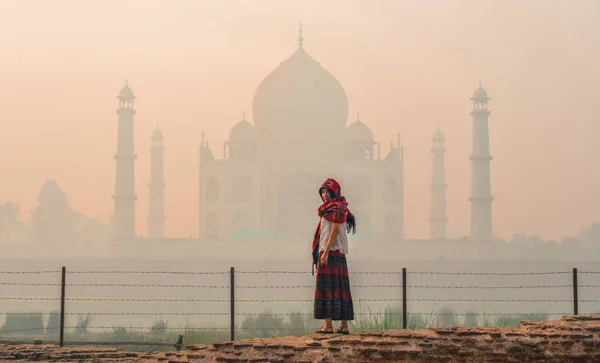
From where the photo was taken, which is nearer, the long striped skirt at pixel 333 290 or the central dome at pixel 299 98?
the long striped skirt at pixel 333 290

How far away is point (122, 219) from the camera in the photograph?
38.8 metres

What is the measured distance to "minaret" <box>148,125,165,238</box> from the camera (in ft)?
138

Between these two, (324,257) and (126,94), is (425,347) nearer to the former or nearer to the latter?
(324,257)

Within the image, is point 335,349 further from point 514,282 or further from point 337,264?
point 514,282

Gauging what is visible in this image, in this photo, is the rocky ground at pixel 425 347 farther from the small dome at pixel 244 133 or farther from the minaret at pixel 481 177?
the small dome at pixel 244 133

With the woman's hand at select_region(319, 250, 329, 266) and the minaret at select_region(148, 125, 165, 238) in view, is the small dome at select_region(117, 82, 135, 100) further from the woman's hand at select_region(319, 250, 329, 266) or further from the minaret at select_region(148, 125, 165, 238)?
the woman's hand at select_region(319, 250, 329, 266)

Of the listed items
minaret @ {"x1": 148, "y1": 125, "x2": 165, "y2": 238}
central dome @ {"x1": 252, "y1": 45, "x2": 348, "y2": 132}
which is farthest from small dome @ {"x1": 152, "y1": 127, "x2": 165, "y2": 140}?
central dome @ {"x1": 252, "y1": 45, "x2": 348, "y2": 132}

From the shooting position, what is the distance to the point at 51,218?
49344 mm

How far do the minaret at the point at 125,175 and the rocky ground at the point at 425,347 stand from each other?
1256 inches

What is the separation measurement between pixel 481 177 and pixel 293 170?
605cm

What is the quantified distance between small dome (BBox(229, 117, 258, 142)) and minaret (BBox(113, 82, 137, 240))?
142 inches

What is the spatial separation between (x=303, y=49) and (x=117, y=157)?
769cm

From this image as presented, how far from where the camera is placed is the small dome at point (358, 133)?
136 feet

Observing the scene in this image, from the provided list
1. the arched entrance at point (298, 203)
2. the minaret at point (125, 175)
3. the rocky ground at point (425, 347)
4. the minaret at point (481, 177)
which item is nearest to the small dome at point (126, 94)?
the minaret at point (125, 175)
